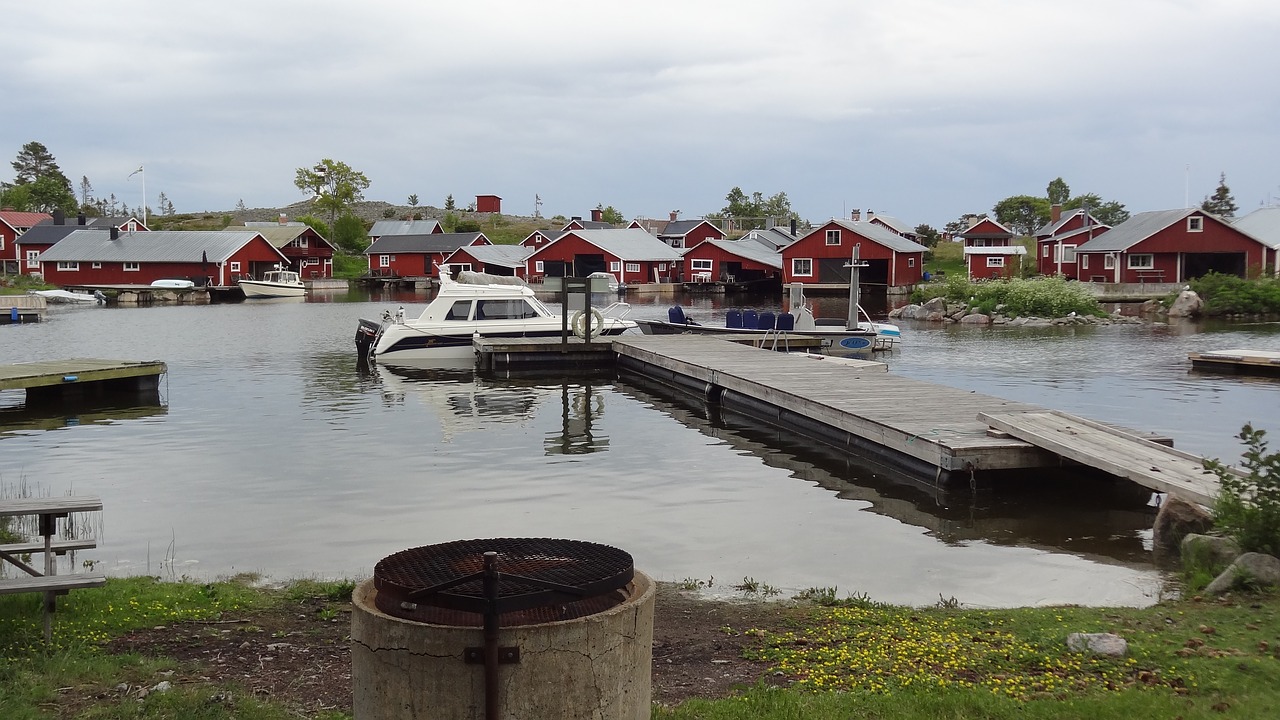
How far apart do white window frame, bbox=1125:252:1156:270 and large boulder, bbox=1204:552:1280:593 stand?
2335 inches

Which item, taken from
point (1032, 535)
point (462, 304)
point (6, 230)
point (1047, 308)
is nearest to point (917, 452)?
point (1032, 535)

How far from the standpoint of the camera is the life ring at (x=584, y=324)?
28531 mm

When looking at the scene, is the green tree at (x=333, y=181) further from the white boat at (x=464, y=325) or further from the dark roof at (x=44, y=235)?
the white boat at (x=464, y=325)

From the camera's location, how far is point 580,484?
1391 centimetres

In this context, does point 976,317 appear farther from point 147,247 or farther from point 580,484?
point 147,247

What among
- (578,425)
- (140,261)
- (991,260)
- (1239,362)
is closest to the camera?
(578,425)

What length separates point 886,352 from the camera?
1277 inches

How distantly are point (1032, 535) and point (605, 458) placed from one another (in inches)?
256

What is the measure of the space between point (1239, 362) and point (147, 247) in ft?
251

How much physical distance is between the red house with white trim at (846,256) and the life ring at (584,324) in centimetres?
4594

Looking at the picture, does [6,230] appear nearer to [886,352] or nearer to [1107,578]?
[886,352]

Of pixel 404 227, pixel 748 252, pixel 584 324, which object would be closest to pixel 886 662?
pixel 584 324

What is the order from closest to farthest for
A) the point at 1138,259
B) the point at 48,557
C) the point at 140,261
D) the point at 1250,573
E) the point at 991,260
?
the point at 48,557 < the point at 1250,573 < the point at 1138,259 < the point at 991,260 < the point at 140,261

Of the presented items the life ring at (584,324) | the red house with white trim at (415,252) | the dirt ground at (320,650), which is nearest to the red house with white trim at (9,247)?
the red house with white trim at (415,252)
